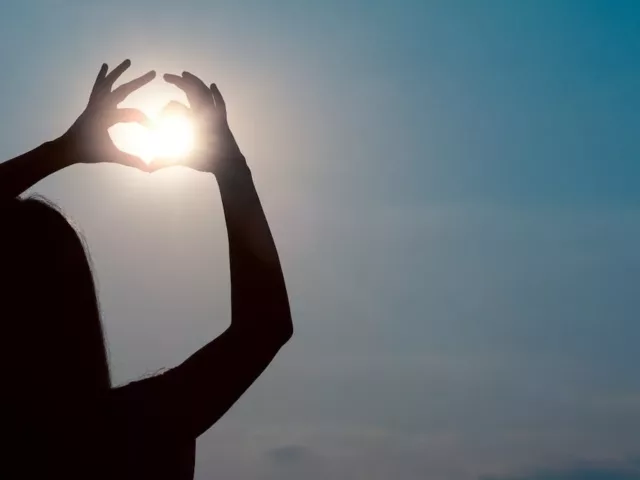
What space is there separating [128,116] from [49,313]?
41.5 inches

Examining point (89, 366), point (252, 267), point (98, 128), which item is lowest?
point (89, 366)

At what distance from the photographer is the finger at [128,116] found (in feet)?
11.1

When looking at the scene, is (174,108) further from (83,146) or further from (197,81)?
(83,146)

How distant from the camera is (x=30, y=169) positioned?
3.61 meters

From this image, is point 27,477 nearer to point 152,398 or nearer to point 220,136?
point 152,398

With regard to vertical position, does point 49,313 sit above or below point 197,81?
below

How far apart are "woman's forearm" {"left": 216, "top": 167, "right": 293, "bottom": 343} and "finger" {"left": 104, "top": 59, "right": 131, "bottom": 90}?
90 cm

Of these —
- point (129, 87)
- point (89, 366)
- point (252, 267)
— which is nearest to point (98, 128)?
point (129, 87)

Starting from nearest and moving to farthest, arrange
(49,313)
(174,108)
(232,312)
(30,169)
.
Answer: (49,313) < (232,312) < (174,108) < (30,169)

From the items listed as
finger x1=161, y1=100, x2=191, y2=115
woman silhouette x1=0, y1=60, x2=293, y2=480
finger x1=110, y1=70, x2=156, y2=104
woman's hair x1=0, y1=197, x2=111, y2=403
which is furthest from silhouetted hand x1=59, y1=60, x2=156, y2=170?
woman's hair x1=0, y1=197, x2=111, y2=403

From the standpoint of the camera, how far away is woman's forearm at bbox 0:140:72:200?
3.57m

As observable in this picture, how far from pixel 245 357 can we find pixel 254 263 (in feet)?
1.10

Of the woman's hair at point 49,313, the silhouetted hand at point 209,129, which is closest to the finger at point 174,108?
the silhouetted hand at point 209,129

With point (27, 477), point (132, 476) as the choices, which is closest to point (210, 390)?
point (132, 476)
